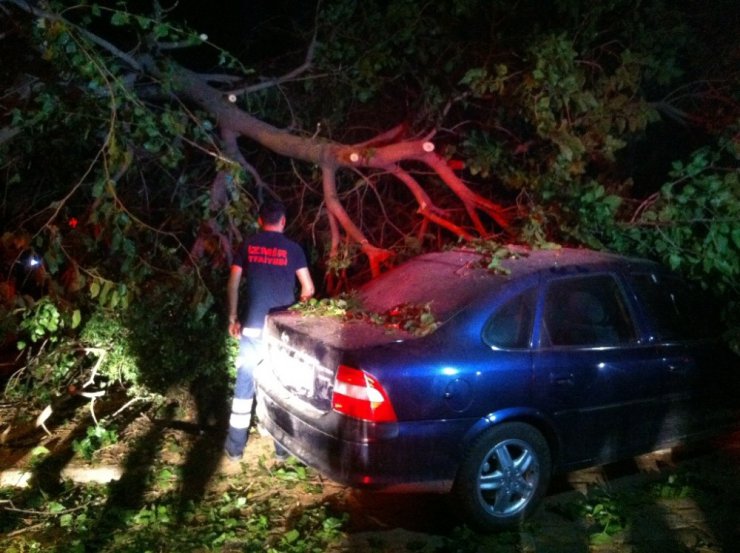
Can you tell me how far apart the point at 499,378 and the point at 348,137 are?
614 centimetres

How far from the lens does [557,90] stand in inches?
245

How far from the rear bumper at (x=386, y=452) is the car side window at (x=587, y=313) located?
3.25ft

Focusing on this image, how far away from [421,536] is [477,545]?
34 cm

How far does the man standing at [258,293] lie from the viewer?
502 cm

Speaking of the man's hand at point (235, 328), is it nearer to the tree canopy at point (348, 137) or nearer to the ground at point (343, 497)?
the tree canopy at point (348, 137)

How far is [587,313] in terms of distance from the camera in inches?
175

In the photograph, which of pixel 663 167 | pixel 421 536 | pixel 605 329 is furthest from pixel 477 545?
pixel 663 167

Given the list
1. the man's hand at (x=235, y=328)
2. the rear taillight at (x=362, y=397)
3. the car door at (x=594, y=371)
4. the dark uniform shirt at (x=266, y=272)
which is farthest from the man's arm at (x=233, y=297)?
the car door at (x=594, y=371)

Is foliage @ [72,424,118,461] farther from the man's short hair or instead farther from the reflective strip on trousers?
the man's short hair

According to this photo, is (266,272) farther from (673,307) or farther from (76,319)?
(673,307)

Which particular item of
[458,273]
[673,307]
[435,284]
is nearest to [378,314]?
[435,284]

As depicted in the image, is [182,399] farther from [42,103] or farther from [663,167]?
[663,167]

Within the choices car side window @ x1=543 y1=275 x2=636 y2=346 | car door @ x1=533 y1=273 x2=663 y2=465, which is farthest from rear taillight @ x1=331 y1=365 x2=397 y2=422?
car side window @ x1=543 y1=275 x2=636 y2=346

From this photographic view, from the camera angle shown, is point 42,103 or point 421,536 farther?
point 42,103
